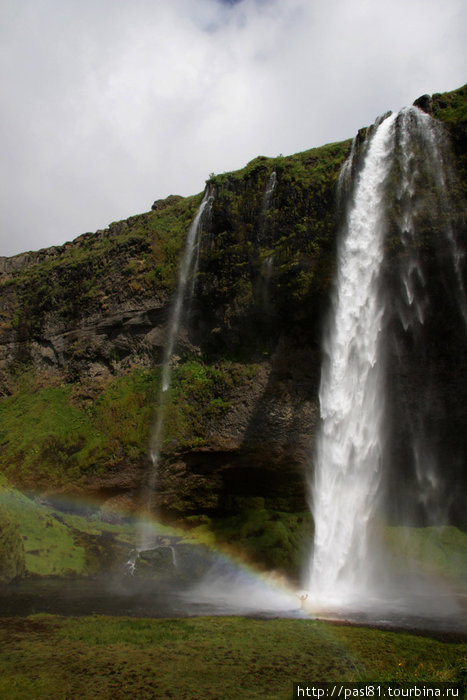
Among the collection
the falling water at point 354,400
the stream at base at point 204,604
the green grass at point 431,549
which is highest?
the falling water at point 354,400

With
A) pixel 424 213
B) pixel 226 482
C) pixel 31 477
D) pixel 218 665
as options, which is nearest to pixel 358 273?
pixel 424 213

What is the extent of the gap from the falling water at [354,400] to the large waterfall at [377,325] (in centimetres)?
4

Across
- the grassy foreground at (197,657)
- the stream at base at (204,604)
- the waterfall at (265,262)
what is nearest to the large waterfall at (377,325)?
the stream at base at (204,604)

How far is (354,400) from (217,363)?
648 centimetres

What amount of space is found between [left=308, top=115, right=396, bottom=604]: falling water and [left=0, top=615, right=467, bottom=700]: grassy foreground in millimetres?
5956

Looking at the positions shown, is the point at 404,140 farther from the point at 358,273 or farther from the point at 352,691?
the point at 352,691

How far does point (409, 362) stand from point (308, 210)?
7596 mm

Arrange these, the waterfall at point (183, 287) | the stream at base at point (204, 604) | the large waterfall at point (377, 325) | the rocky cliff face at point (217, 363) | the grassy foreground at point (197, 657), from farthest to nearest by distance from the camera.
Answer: the waterfall at point (183, 287)
the rocky cliff face at point (217, 363)
the large waterfall at point (377, 325)
the stream at base at point (204, 604)
the grassy foreground at point (197, 657)

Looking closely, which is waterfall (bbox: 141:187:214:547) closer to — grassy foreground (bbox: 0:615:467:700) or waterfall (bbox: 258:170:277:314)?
waterfall (bbox: 258:170:277:314)

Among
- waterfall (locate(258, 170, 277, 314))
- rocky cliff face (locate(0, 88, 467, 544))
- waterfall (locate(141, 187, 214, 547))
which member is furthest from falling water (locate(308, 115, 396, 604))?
waterfall (locate(141, 187, 214, 547))

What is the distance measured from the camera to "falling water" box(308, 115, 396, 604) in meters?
16.0

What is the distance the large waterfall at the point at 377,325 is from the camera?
16.8 meters

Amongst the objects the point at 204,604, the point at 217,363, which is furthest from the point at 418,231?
the point at 204,604

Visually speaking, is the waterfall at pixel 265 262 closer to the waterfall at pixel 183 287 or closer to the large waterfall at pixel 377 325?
the large waterfall at pixel 377 325
